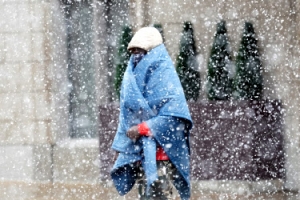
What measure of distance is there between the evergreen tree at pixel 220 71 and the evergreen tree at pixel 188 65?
0.64ft

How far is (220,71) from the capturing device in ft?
31.4

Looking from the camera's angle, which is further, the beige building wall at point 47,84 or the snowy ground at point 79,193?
the beige building wall at point 47,84

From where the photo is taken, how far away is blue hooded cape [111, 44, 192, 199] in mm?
6086

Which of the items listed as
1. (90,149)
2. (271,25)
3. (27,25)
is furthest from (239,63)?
(27,25)

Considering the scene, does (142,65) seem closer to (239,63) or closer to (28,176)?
(239,63)

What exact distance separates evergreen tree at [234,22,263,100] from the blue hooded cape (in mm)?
3249

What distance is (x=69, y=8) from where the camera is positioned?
421 inches

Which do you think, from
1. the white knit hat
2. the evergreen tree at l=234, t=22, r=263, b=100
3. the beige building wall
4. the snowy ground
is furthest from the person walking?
the beige building wall

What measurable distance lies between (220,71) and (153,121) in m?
3.64

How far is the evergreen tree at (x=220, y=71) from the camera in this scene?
9.50 metres

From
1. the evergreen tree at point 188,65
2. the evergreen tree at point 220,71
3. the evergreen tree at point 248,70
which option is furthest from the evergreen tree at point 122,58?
the evergreen tree at point 248,70

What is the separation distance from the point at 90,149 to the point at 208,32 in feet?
7.62

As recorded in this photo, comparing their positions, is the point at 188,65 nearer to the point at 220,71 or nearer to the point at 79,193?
the point at 220,71

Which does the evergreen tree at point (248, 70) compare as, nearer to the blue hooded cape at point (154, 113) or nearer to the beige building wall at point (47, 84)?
the beige building wall at point (47, 84)
